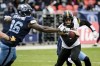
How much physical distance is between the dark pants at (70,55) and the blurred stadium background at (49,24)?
14.3 ft

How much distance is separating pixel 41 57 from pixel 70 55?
6010 mm

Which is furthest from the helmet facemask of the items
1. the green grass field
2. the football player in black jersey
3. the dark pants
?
the green grass field

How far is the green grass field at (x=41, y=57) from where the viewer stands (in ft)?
47.6

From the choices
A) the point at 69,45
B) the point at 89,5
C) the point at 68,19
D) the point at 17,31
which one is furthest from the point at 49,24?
the point at 17,31

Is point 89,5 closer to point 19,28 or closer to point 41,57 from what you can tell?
point 41,57

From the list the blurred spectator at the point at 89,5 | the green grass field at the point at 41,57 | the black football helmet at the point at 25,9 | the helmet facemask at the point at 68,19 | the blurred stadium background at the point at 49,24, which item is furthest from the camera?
the blurred spectator at the point at 89,5

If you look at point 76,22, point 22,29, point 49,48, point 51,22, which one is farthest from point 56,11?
point 22,29

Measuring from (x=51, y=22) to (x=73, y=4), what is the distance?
324 cm

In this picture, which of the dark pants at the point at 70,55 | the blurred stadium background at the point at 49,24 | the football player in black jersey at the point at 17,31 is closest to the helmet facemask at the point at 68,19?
the dark pants at the point at 70,55

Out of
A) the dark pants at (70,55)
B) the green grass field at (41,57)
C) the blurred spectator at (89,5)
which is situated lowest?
the green grass field at (41,57)

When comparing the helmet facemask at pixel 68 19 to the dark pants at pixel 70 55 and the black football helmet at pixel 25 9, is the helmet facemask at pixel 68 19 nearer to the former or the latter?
the dark pants at pixel 70 55

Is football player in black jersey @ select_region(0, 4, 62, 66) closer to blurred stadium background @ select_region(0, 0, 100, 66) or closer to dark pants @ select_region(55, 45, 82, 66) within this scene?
dark pants @ select_region(55, 45, 82, 66)

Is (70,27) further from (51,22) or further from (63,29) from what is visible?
(51,22)

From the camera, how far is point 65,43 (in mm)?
10508
